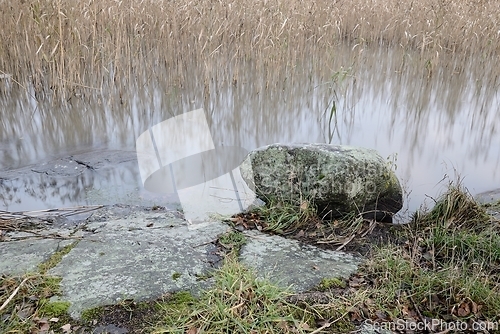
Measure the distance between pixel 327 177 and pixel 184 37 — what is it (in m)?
3.98

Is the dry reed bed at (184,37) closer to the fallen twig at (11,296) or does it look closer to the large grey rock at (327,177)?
the large grey rock at (327,177)

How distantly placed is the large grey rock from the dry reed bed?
9.15 feet

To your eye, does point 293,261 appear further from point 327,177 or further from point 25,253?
point 25,253

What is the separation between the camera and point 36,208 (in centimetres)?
299

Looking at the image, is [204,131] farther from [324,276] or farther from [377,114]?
[324,276]

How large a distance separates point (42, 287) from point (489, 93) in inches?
229

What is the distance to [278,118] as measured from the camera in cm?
487

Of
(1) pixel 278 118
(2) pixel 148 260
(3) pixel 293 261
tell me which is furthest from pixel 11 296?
(1) pixel 278 118

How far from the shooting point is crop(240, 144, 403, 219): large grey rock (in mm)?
2680

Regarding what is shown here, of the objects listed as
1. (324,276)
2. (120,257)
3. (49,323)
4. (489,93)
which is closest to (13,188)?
(120,257)

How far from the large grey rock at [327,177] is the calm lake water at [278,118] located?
0.47 m

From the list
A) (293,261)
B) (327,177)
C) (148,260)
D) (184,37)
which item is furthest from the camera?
(184,37)

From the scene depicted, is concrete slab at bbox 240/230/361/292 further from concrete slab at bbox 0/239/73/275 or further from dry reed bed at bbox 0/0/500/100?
dry reed bed at bbox 0/0/500/100

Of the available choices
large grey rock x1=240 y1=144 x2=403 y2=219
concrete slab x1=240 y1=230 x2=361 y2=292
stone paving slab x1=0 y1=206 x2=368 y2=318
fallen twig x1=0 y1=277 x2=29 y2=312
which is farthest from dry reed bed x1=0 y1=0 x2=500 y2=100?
fallen twig x1=0 y1=277 x2=29 y2=312
